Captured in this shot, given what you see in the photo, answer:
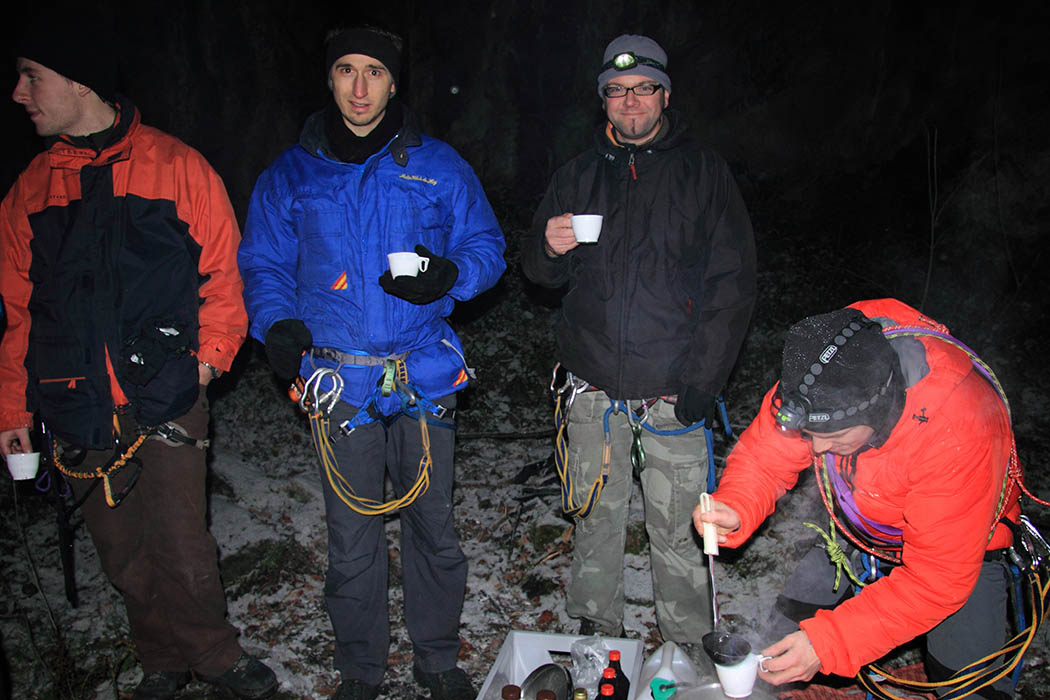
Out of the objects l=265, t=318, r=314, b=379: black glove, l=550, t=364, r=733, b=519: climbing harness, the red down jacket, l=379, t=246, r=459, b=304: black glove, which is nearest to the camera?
the red down jacket

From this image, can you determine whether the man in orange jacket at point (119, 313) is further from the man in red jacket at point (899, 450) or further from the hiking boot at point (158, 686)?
the man in red jacket at point (899, 450)

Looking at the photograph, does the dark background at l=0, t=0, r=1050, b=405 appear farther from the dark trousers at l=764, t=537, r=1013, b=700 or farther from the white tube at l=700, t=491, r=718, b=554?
the white tube at l=700, t=491, r=718, b=554

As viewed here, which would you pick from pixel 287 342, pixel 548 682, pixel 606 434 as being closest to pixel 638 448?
pixel 606 434

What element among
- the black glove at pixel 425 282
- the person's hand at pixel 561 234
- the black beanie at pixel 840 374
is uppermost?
the person's hand at pixel 561 234

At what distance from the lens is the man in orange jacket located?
2947 mm

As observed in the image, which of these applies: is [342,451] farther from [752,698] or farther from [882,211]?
[882,211]

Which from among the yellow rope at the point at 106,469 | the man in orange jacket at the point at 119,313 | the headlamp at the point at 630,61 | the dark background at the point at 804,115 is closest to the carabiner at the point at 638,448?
the headlamp at the point at 630,61

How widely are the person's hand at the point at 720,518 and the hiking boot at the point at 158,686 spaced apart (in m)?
2.90

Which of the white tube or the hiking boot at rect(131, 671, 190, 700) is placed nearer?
the white tube

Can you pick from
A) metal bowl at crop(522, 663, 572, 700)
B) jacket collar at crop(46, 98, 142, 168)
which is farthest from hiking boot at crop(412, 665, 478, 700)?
jacket collar at crop(46, 98, 142, 168)

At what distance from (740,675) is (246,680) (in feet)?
8.48

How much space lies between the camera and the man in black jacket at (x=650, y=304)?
3273 mm

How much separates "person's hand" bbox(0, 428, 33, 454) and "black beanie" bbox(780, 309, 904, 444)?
3.41 m

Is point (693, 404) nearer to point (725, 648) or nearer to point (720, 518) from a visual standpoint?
point (720, 518)
